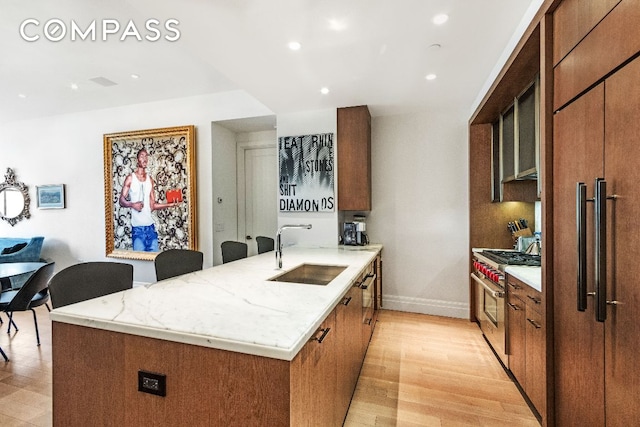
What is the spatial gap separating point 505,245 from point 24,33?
5.14m

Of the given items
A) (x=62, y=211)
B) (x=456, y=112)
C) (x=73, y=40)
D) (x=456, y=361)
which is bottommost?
(x=456, y=361)

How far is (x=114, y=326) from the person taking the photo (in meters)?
1.08

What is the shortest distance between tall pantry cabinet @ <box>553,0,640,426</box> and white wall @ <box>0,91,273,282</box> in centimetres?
328

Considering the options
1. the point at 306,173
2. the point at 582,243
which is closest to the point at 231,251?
the point at 306,173

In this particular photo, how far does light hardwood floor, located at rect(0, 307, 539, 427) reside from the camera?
1816mm

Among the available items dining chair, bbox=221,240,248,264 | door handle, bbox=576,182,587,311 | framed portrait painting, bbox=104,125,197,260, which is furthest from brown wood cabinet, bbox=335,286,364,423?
framed portrait painting, bbox=104,125,197,260

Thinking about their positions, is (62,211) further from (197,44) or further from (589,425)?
(589,425)

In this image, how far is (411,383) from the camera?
2180mm

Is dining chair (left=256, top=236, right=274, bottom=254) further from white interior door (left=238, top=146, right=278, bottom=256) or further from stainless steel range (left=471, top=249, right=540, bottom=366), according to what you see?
stainless steel range (left=471, top=249, right=540, bottom=366)

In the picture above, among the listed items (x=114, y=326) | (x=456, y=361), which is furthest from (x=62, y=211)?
(x=456, y=361)

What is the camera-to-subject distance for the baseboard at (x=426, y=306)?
3539 millimetres

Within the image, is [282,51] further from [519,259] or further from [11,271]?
[11,271]

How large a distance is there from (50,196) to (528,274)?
673cm

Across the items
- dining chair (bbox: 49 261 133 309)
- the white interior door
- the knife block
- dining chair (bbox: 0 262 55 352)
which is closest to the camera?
dining chair (bbox: 49 261 133 309)
